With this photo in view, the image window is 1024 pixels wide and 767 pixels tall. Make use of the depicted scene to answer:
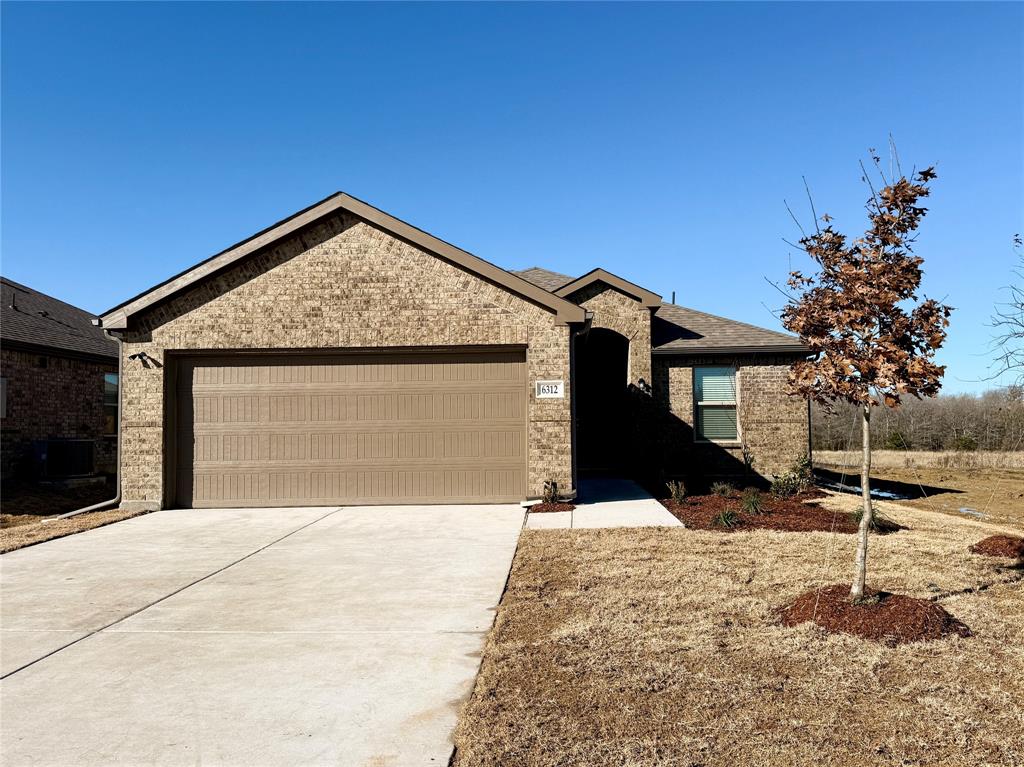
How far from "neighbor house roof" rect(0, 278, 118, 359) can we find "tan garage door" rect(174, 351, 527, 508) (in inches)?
249

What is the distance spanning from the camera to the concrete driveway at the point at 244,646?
4.16 meters

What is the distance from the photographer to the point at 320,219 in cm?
1350

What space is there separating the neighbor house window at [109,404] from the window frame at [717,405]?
1594cm

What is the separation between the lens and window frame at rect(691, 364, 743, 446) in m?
17.4

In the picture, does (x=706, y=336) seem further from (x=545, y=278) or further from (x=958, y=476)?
(x=958, y=476)

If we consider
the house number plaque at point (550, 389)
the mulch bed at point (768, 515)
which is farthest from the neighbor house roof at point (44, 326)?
the mulch bed at point (768, 515)

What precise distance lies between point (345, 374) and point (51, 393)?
9.49 m

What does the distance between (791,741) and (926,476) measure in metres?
23.9

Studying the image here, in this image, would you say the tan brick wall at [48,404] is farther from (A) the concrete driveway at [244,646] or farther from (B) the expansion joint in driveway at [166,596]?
(B) the expansion joint in driveway at [166,596]

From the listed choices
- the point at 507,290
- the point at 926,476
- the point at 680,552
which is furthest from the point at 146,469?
the point at 926,476

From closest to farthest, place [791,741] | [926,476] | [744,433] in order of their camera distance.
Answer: [791,741], [744,433], [926,476]

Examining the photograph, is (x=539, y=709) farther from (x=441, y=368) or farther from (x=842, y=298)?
(x=441, y=368)

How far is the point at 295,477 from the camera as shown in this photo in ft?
45.3

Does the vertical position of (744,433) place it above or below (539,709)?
above
